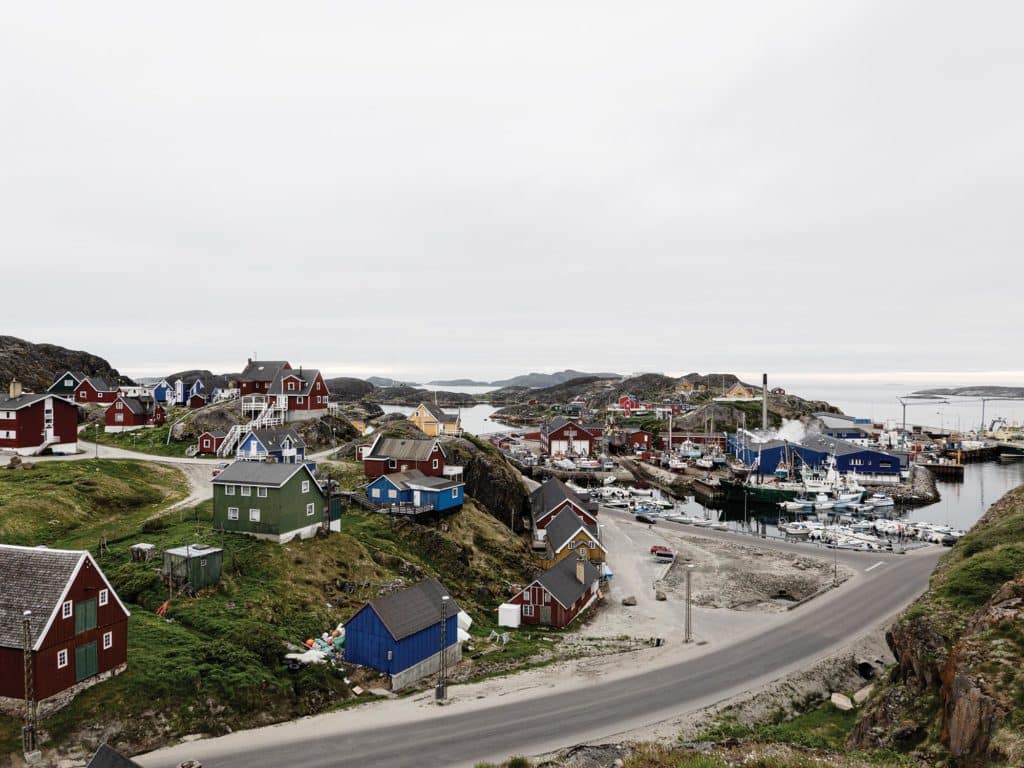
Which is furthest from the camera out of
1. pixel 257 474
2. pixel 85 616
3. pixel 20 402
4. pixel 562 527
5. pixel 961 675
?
pixel 20 402

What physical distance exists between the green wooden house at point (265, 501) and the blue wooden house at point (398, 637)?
11.5 m

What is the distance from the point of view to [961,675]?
1903 centimetres

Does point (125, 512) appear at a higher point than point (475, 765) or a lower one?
higher

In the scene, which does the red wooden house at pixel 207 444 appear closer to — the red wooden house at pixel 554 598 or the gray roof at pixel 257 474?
the gray roof at pixel 257 474

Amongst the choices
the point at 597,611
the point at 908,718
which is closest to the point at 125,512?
the point at 597,611

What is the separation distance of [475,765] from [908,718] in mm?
14997

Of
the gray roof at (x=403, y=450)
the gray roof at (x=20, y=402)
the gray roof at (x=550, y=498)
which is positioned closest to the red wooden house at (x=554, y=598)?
the gray roof at (x=550, y=498)

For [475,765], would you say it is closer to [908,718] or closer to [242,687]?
[242,687]

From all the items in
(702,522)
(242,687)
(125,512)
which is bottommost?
(702,522)

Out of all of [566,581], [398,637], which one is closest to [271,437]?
[566,581]

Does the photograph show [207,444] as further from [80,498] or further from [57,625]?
[57,625]

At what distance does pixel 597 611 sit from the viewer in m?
44.8

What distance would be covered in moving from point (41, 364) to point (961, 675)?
491 feet

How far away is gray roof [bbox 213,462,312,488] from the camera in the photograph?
1559 inches
